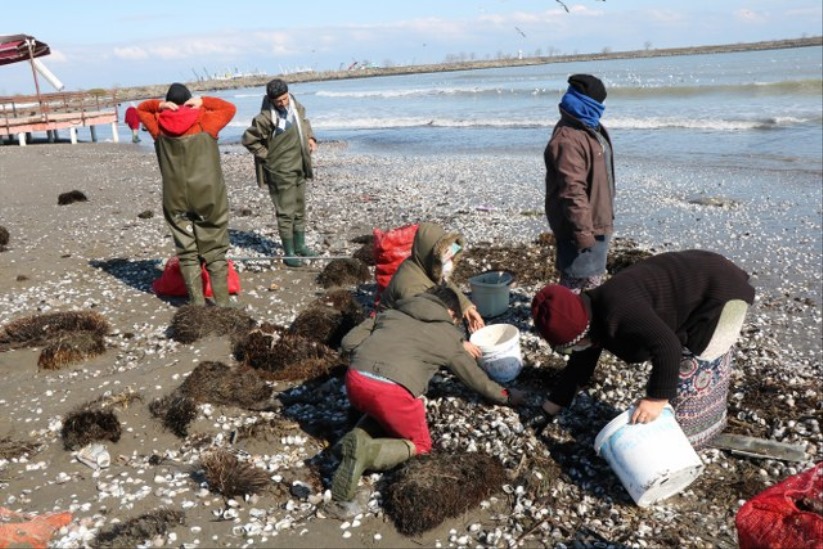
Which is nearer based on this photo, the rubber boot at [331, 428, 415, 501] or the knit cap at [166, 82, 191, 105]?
the rubber boot at [331, 428, 415, 501]

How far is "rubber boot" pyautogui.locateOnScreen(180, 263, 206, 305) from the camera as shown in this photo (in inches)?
294

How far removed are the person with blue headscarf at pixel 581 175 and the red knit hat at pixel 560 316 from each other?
6.63 feet

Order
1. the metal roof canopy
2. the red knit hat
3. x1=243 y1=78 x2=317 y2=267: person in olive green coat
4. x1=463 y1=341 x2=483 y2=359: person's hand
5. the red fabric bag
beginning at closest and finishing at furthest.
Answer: the red knit hat < x1=463 y1=341 x2=483 y2=359: person's hand < the red fabric bag < x1=243 y1=78 x2=317 y2=267: person in olive green coat < the metal roof canopy

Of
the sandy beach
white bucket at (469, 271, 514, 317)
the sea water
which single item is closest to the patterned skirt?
the sandy beach

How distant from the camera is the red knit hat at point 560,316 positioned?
3.94 metres

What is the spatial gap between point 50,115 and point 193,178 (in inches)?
1049

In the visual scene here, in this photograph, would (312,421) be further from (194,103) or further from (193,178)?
(194,103)

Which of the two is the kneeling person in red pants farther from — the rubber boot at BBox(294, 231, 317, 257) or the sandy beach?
the rubber boot at BBox(294, 231, 317, 257)

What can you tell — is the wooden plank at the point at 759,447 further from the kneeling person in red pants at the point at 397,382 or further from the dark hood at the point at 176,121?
the dark hood at the point at 176,121

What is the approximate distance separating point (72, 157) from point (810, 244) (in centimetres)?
2238

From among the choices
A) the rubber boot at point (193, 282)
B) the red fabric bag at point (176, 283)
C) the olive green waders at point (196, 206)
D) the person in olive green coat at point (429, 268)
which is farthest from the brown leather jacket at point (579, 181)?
the red fabric bag at point (176, 283)

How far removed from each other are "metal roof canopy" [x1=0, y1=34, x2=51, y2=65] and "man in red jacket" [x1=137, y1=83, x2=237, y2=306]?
93.5 feet

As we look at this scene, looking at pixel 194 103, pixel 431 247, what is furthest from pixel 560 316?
pixel 194 103

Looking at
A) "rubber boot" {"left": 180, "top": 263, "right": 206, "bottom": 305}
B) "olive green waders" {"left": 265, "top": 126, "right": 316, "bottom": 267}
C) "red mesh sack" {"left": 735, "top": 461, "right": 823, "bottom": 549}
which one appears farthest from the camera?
"olive green waders" {"left": 265, "top": 126, "right": 316, "bottom": 267}
